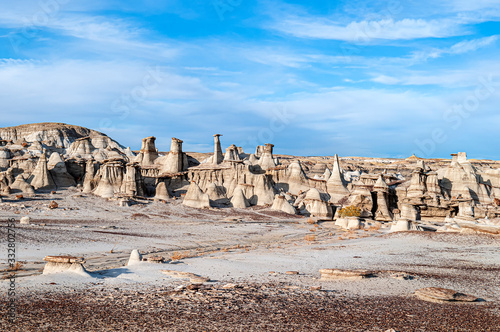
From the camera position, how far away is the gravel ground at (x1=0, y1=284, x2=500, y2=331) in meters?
7.58

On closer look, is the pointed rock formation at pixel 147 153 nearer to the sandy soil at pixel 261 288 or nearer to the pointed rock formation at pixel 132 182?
the pointed rock formation at pixel 132 182

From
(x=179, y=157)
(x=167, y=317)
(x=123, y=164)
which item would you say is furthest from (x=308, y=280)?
(x=179, y=157)

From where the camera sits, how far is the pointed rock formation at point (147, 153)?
57.3m

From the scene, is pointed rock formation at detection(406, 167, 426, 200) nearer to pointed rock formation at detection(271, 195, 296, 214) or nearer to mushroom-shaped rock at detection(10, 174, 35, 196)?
pointed rock formation at detection(271, 195, 296, 214)

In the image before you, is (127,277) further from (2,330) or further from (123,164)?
(123,164)

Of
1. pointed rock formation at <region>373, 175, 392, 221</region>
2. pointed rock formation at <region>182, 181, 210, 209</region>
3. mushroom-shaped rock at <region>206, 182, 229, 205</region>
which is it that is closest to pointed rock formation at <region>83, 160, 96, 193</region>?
pointed rock formation at <region>182, 181, 210, 209</region>

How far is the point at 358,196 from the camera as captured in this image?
42.6 m

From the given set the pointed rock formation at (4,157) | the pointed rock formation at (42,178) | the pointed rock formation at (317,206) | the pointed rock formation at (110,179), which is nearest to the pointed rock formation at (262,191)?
the pointed rock formation at (317,206)

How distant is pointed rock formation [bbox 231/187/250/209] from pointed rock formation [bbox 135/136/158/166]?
15312mm

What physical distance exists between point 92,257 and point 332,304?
446 inches

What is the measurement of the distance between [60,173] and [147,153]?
13618mm

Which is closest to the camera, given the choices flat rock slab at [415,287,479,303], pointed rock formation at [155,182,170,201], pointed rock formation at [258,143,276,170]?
flat rock slab at [415,287,479,303]

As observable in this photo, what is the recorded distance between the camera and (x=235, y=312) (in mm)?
8430

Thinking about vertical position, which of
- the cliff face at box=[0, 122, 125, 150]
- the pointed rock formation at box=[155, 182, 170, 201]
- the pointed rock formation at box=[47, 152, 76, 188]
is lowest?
the pointed rock formation at box=[155, 182, 170, 201]
